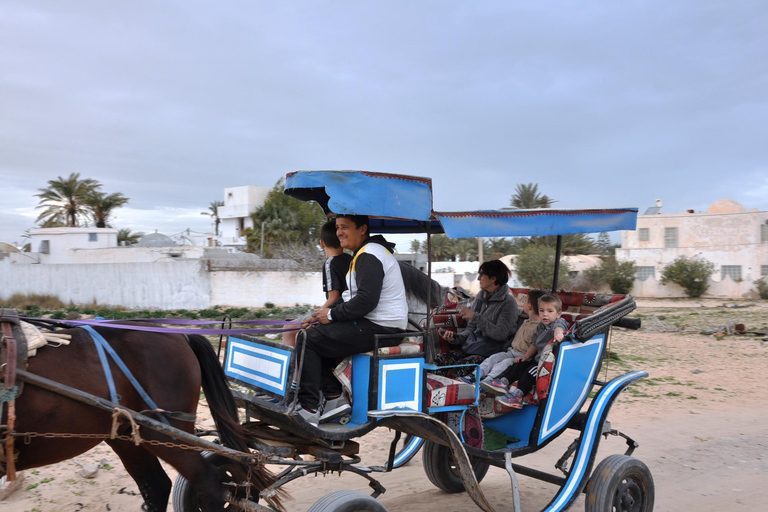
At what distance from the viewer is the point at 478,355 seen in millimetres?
5211

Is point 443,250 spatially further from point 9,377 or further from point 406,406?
point 9,377

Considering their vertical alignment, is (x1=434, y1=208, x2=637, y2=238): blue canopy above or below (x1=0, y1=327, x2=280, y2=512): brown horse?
above

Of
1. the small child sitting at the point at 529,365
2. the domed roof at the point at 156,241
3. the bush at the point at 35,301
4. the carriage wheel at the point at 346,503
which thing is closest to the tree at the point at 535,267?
the bush at the point at 35,301

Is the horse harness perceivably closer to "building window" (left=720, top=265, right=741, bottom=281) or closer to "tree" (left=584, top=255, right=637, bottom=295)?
"tree" (left=584, top=255, right=637, bottom=295)

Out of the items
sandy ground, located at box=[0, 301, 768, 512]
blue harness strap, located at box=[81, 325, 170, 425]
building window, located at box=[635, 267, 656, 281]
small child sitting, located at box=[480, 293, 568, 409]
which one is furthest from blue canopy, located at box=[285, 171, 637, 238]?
building window, located at box=[635, 267, 656, 281]

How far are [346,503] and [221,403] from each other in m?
0.98

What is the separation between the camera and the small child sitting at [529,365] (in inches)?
174

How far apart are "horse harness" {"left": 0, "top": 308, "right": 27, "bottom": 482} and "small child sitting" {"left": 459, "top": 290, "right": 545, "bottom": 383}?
304 cm

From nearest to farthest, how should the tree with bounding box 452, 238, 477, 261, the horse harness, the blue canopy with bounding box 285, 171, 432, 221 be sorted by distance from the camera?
the horse harness, the blue canopy with bounding box 285, 171, 432, 221, the tree with bounding box 452, 238, 477, 261

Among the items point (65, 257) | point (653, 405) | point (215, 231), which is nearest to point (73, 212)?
point (65, 257)

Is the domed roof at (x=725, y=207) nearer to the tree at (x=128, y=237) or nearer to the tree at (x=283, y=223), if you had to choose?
the tree at (x=283, y=223)

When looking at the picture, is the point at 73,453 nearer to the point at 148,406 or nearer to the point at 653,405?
the point at 148,406

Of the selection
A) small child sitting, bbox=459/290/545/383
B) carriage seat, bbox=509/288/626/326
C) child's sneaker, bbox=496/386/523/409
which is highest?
carriage seat, bbox=509/288/626/326

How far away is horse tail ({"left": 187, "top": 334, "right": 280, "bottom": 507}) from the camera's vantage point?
3691mm
